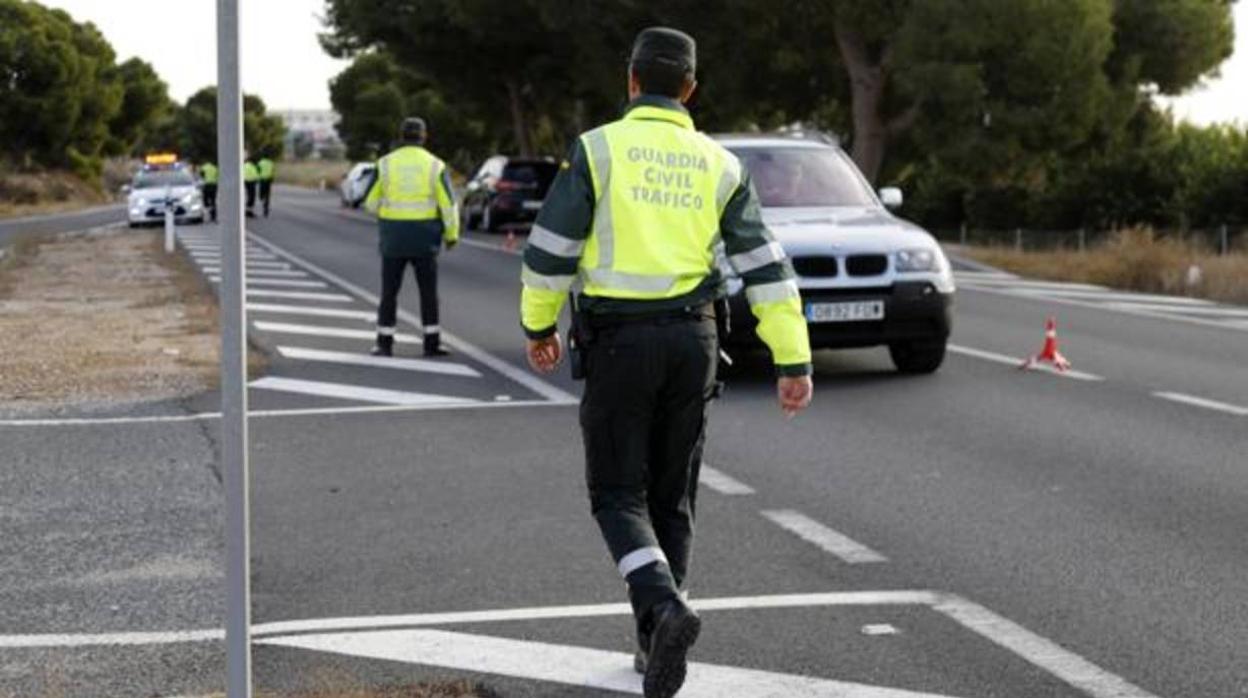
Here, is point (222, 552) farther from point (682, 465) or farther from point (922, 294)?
point (922, 294)

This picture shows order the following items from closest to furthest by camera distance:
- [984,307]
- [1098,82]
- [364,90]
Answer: [984,307]
[1098,82]
[364,90]

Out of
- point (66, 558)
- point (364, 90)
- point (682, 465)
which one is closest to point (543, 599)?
point (682, 465)

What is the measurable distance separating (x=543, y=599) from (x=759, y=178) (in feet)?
26.2

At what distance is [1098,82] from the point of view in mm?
34750

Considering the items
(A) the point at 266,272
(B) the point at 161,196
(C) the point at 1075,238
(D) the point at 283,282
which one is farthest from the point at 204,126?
(D) the point at 283,282

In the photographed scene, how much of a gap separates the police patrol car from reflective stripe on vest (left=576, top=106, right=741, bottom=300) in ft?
125

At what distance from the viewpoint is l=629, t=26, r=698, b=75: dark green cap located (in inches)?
216

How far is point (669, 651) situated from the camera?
4.98 metres

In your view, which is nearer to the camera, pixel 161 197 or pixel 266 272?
pixel 266 272

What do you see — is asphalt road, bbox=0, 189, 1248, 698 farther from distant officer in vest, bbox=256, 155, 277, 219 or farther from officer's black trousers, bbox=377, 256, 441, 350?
distant officer in vest, bbox=256, 155, 277, 219

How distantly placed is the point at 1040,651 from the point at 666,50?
6.95 feet

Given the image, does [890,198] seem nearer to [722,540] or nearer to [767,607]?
[722,540]

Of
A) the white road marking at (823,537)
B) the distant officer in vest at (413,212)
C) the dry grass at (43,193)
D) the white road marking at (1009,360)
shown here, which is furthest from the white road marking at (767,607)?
the dry grass at (43,193)

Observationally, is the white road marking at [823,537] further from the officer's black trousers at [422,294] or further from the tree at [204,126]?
the tree at [204,126]
